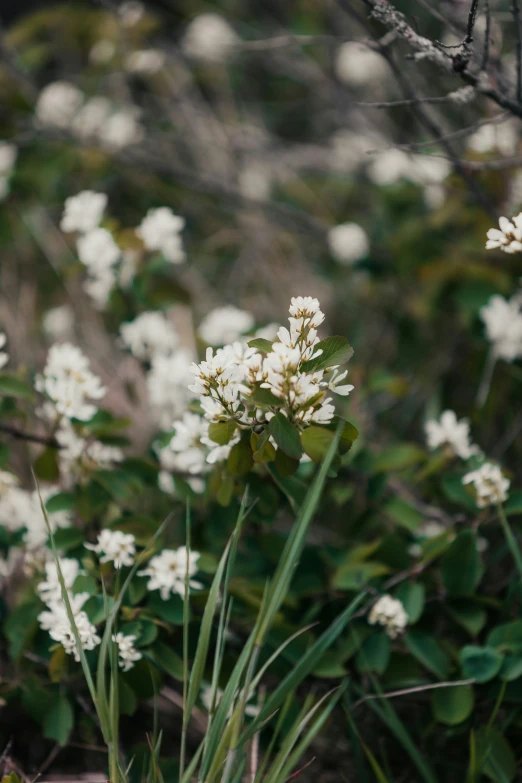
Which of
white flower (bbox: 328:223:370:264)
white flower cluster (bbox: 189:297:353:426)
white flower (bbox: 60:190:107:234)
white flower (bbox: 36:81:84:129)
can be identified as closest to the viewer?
white flower cluster (bbox: 189:297:353:426)

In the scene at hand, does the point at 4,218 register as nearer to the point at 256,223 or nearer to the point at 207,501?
the point at 256,223

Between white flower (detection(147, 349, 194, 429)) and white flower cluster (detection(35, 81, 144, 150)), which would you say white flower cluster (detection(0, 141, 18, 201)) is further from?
white flower (detection(147, 349, 194, 429))

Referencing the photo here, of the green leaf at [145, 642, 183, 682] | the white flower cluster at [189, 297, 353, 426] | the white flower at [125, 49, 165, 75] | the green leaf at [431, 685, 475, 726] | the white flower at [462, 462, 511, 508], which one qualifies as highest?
the white flower at [125, 49, 165, 75]

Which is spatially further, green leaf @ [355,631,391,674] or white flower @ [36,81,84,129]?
white flower @ [36,81,84,129]

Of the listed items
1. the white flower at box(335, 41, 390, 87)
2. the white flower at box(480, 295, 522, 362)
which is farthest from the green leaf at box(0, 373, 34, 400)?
the white flower at box(335, 41, 390, 87)

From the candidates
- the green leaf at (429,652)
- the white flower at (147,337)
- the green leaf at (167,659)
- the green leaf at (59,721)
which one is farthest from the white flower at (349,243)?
the green leaf at (59,721)

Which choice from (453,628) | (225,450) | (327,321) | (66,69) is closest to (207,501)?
(225,450)

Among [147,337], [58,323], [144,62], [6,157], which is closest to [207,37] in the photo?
[144,62]

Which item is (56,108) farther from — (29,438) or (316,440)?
(316,440)
